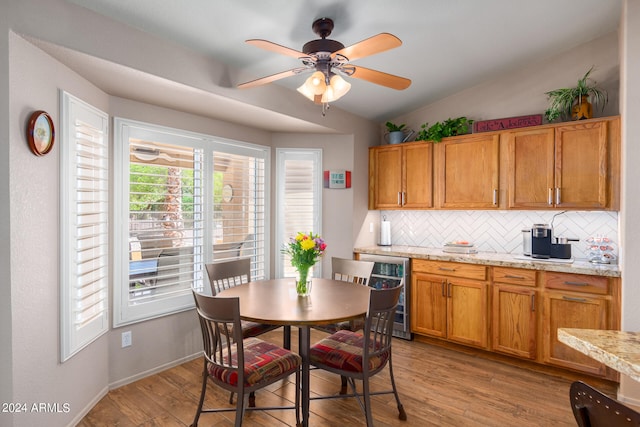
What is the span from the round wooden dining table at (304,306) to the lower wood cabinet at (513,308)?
3.98ft

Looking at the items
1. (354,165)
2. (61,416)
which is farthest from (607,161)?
(61,416)

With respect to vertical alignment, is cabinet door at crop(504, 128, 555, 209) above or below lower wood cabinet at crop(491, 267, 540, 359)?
above

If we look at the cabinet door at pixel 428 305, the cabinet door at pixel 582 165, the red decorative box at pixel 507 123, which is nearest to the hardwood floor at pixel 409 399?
the cabinet door at pixel 428 305

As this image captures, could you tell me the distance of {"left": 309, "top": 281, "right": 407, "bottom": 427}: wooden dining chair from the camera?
6.84 ft

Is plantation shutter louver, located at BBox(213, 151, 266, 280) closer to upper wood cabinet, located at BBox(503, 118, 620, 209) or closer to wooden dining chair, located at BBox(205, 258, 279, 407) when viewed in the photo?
wooden dining chair, located at BBox(205, 258, 279, 407)

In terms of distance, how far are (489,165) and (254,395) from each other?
10.2ft

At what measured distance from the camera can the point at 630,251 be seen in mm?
2518

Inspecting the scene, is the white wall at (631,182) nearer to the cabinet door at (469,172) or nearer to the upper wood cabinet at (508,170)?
the upper wood cabinet at (508,170)

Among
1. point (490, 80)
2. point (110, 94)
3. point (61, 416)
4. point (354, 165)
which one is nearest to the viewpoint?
point (61, 416)

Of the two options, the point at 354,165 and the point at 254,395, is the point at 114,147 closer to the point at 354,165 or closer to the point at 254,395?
the point at 254,395

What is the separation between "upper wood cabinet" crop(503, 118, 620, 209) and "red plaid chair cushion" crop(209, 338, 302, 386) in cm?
270

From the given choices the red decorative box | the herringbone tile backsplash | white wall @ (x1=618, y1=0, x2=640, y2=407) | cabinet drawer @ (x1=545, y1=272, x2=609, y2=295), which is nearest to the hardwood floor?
white wall @ (x1=618, y1=0, x2=640, y2=407)

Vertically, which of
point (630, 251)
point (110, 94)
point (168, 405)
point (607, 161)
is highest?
point (110, 94)

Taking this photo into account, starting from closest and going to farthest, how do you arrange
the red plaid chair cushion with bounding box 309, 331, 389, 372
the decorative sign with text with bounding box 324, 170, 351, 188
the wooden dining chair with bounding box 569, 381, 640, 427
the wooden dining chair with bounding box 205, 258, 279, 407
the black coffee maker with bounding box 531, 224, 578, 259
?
the wooden dining chair with bounding box 569, 381, 640, 427, the red plaid chair cushion with bounding box 309, 331, 389, 372, the wooden dining chair with bounding box 205, 258, 279, 407, the black coffee maker with bounding box 531, 224, 578, 259, the decorative sign with text with bounding box 324, 170, 351, 188
